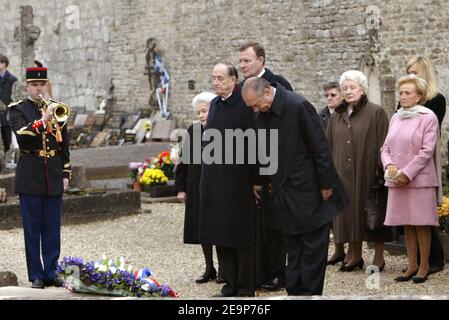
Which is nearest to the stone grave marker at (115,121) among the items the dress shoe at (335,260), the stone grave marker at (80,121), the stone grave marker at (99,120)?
the stone grave marker at (99,120)

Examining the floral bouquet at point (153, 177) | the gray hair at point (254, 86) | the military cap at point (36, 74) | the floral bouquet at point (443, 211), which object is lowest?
the floral bouquet at point (153, 177)

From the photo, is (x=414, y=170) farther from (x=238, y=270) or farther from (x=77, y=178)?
(x=77, y=178)

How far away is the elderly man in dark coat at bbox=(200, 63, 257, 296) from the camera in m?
7.10

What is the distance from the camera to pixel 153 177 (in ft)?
45.7

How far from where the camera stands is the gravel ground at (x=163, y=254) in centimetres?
762

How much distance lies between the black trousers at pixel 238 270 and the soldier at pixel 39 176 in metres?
1.43

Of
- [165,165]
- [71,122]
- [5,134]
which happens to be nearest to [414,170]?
[165,165]

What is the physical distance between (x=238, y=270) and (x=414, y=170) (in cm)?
157

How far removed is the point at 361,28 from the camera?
1848cm

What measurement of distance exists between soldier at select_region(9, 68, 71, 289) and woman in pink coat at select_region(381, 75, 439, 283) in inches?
99.8

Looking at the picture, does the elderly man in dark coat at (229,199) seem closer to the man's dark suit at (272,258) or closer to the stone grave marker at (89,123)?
the man's dark suit at (272,258)

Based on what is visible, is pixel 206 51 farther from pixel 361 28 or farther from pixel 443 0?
pixel 443 0
